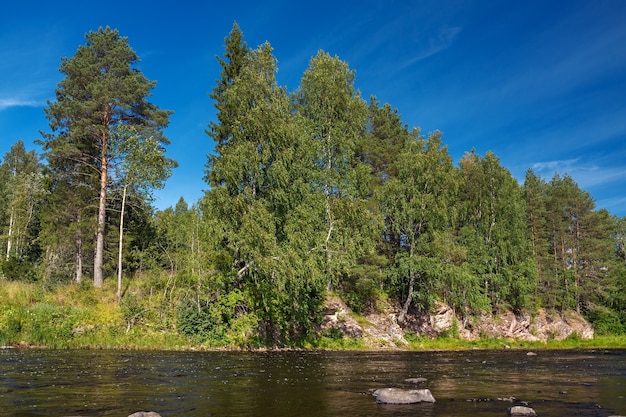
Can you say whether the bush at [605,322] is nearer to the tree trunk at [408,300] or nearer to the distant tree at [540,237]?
the distant tree at [540,237]

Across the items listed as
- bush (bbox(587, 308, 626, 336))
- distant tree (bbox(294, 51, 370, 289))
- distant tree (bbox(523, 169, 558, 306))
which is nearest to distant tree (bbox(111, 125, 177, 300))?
distant tree (bbox(294, 51, 370, 289))

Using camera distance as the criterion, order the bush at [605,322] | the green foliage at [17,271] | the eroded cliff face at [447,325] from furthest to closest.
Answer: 1. the bush at [605,322]
2. the green foliage at [17,271]
3. the eroded cliff face at [447,325]

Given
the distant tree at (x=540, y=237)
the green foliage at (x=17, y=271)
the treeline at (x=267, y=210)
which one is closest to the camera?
the treeline at (x=267, y=210)

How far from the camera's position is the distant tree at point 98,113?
4072 cm

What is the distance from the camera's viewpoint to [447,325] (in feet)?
161

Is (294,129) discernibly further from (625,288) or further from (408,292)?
(625,288)

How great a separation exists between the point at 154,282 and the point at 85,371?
66.5 ft

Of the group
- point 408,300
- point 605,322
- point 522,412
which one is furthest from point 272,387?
point 605,322

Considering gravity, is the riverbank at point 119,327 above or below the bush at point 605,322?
above

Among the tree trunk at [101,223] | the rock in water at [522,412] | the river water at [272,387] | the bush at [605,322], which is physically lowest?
the bush at [605,322]

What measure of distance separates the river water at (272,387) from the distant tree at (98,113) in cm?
2176

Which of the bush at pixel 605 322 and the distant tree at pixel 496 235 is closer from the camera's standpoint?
the distant tree at pixel 496 235

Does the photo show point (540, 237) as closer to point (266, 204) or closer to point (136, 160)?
point (266, 204)

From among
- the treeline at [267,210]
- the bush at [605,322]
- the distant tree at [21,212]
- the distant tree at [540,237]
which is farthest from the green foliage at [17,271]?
the bush at [605,322]
